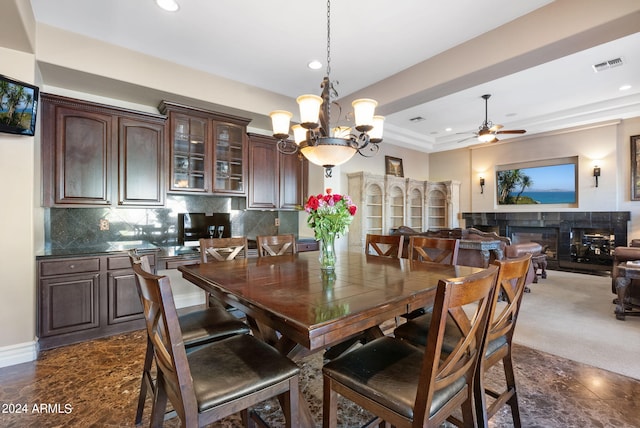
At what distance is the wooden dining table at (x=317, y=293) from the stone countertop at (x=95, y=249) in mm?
1420

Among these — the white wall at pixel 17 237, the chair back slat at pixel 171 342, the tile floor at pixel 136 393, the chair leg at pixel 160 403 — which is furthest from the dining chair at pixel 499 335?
the white wall at pixel 17 237

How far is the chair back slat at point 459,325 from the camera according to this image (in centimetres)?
98

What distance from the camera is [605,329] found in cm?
317

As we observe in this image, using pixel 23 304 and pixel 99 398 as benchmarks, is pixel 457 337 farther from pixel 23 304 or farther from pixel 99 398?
pixel 23 304

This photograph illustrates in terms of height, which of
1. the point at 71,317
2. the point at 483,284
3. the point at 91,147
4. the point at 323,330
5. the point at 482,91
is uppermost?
the point at 482,91

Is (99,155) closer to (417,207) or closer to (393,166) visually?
(393,166)

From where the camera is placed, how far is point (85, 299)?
285 cm

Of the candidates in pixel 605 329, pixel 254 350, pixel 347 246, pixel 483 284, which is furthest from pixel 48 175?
pixel 605 329

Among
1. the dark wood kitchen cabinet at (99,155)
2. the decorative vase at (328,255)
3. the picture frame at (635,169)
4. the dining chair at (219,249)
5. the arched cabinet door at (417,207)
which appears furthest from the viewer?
the arched cabinet door at (417,207)

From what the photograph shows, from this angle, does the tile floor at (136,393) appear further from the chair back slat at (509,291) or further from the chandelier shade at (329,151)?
the chandelier shade at (329,151)

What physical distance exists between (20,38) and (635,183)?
865 cm

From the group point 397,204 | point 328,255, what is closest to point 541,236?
point 397,204

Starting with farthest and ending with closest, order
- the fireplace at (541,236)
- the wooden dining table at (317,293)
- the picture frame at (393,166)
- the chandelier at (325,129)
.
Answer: the picture frame at (393,166), the fireplace at (541,236), the chandelier at (325,129), the wooden dining table at (317,293)

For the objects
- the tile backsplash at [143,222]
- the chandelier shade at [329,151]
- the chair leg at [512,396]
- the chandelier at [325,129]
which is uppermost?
the chandelier at [325,129]
